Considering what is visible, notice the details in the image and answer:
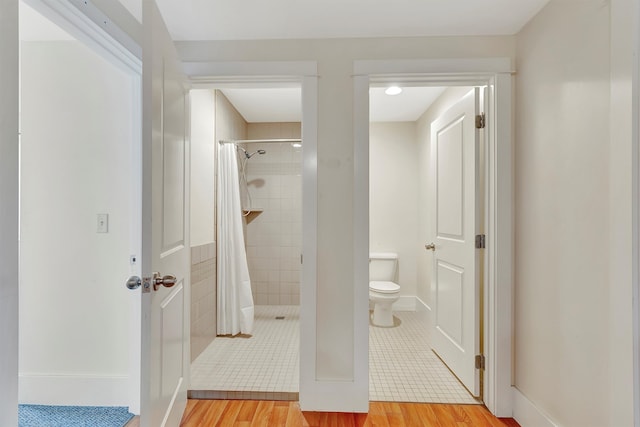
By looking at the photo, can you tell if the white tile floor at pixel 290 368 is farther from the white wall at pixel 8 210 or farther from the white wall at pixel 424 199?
the white wall at pixel 8 210

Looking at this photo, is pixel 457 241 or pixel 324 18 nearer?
pixel 324 18

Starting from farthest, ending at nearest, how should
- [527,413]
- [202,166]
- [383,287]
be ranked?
[383,287] < [202,166] < [527,413]

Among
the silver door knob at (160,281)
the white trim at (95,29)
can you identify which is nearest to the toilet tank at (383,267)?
the silver door knob at (160,281)

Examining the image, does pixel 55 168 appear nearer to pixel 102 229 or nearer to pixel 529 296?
pixel 102 229

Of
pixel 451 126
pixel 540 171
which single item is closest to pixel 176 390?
pixel 540 171

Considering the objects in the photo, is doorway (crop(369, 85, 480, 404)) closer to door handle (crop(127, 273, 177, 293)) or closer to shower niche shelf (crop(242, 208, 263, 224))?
shower niche shelf (crop(242, 208, 263, 224))

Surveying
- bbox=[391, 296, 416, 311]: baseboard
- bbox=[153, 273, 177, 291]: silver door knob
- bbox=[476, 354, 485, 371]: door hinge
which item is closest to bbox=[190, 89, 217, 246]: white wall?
bbox=[153, 273, 177, 291]: silver door knob

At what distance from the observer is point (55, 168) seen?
176 centimetres

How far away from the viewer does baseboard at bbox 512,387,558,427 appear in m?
1.47

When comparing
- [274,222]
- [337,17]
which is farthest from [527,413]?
[274,222]

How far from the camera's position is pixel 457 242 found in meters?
2.04

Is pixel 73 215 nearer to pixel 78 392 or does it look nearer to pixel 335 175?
pixel 78 392

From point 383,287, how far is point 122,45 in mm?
2731

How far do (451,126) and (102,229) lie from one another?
93.7 inches
